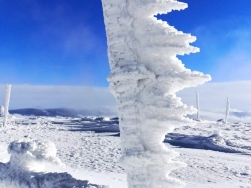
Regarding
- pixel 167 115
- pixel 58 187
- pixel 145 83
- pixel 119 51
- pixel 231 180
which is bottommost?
pixel 231 180

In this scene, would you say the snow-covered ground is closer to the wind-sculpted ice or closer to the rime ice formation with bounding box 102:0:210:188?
the wind-sculpted ice

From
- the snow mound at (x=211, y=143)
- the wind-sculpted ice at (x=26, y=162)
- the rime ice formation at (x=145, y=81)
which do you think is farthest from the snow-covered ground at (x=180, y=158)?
the rime ice formation at (x=145, y=81)

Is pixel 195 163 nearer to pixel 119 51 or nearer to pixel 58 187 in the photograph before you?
pixel 58 187

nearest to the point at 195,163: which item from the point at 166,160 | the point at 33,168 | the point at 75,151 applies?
the point at 75,151

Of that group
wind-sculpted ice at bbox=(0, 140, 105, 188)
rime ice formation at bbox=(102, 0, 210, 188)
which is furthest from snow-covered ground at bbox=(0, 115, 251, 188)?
rime ice formation at bbox=(102, 0, 210, 188)

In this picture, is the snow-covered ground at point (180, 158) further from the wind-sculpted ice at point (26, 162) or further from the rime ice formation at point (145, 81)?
the rime ice formation at point (145, 81)

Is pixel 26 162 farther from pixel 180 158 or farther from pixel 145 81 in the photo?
pixel 180 158

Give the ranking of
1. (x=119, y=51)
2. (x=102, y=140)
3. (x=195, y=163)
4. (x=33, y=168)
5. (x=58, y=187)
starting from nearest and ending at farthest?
(x=119, y=51) < (x=58, y=187) < (x=33, y=168) < (x=195, y=163) < (x=102, y=140)

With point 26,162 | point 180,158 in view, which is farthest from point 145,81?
point 180,158
